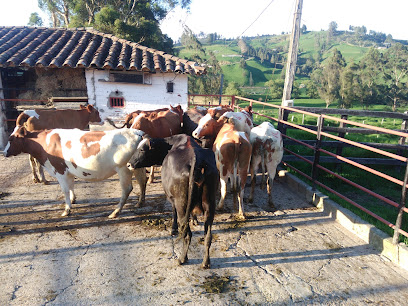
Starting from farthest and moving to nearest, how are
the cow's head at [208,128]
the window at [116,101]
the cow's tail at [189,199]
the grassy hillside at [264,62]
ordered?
the grassy hillside at [264,62] → the window at [116,101] → the cow's head at [208,128] → the cow's tail at [189,199]

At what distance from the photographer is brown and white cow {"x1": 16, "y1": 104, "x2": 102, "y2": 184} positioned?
681 cm

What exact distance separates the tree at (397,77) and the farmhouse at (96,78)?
4359 centimetres

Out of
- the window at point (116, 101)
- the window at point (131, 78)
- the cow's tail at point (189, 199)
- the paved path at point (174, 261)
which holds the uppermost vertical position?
the window at point (131, 78)

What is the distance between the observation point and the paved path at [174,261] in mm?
3168

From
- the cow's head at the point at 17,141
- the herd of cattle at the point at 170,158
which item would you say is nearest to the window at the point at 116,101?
the herd of cattle at the point at 170,158

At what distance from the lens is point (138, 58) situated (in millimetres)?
10023

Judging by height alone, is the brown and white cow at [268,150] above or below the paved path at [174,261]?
above

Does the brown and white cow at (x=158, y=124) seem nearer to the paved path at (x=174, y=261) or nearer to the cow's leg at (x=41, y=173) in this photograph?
the paved path at (x=174, y=261)

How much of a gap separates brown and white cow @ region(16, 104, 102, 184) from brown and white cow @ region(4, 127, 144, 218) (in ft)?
5.65

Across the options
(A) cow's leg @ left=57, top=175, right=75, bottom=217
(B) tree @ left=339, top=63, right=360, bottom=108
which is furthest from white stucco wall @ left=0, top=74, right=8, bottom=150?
(B) tree @ left=339, top=63, right=360, bottom=108

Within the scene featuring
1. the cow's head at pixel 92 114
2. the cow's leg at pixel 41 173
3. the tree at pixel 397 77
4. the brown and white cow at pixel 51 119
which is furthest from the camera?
the tree at pixel 397 77

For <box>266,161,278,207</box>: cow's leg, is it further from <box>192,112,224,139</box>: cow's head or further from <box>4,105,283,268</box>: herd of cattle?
<box>192,112,224,139</box>: cow's head

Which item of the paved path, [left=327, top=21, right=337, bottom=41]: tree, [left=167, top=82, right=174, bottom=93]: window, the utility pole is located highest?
[left=327, top=21, right=337, bottom=41]: tree

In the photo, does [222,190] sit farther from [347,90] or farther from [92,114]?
[347,90]
